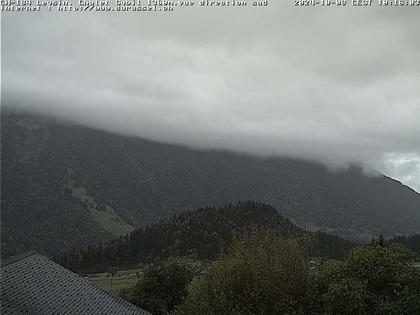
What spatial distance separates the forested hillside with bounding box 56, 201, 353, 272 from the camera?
126 m

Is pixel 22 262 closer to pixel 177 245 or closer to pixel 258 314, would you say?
pixel 258 314

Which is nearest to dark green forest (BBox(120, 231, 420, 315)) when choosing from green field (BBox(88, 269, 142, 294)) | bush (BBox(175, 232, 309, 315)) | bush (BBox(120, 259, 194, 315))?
bush (BBox(175, 232, 309, 315))

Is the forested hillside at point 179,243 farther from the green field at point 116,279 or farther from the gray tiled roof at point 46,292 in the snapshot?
the gray tiled roof at point 46,292

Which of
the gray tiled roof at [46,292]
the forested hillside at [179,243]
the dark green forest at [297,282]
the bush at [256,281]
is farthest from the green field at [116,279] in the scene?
the dark green forest at [297,282]

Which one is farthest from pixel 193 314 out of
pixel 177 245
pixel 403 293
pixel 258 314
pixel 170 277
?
pixel 177 245

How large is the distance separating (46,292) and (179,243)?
4261 inches

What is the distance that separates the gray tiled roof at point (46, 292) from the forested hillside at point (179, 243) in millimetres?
88740

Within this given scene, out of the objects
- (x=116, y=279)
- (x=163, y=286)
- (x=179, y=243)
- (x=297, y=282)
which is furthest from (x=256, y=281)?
(x=179, y=243)

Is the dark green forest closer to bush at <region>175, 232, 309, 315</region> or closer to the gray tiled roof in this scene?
bush at <region>175, 232, 309, 315</region>

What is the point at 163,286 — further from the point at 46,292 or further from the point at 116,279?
the point at 116,279

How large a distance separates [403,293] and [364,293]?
242 centimetres

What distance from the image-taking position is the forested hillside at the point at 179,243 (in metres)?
126

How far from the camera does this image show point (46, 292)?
26.0m

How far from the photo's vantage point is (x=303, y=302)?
3128 centimetres
